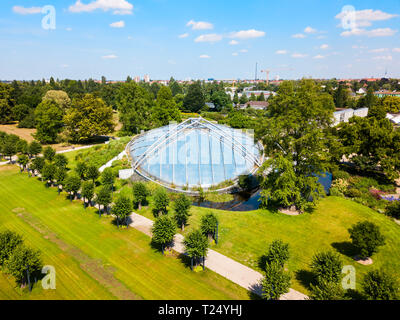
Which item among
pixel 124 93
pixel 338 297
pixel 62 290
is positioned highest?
pixel 124 93

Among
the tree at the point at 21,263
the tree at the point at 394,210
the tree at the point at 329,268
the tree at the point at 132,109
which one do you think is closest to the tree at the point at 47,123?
the tree at the point at 132,109

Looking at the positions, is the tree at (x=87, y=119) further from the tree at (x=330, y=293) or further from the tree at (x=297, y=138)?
the tree at (x=330, y=293)

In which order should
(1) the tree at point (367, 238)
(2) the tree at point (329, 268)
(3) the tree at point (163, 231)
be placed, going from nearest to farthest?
1. (2) the tree at point (329, 268)
2. (1) the tree at point (367, 238)
3. (3) the tree at point (163, 231)

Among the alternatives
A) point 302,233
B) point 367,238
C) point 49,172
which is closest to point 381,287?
point 367,238

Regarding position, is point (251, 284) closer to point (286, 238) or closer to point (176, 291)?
point (176, 291)

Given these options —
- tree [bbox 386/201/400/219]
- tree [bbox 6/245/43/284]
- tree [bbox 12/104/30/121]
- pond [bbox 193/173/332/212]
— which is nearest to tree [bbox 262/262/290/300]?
pond [bbox 193/173/332/212]

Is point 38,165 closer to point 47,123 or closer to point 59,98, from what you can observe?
point 47,123

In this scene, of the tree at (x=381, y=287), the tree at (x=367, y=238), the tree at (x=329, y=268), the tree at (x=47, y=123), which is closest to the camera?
the tree at (x=381, y=287)
